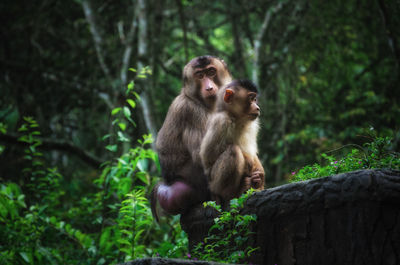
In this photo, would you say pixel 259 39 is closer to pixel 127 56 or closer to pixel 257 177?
pixel 127 56

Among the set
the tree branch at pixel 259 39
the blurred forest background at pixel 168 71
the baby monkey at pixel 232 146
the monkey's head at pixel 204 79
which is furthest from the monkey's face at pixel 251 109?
the tree branch at pixel 259 39

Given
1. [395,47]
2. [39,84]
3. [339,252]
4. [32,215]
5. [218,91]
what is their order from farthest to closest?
[39,84] → [395,47] → [32,215] → [218,91] → [339,252]

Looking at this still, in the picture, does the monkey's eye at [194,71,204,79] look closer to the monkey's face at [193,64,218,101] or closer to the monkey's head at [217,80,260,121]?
the monkey's face at [193,64,218,101]

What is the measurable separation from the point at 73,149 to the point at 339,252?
5474 mm

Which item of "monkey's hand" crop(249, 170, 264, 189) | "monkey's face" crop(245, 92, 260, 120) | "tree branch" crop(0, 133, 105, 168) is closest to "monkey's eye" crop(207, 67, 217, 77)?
"monkey's face" crop(245, 92, 260, 120)

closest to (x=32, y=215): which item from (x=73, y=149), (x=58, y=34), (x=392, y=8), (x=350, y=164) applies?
(x=73, y=149)

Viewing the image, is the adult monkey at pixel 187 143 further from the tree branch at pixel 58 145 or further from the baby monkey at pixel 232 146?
the tree branch at pixel 58 145

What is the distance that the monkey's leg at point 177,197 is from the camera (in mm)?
4164

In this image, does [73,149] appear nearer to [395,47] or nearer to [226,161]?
[226,161]

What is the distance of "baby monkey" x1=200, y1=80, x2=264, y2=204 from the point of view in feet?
12.4

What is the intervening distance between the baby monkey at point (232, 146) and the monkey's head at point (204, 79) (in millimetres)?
272

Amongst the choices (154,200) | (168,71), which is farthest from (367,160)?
(168,71)

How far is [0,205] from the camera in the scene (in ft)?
14.7

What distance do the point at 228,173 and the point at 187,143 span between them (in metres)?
0.76
